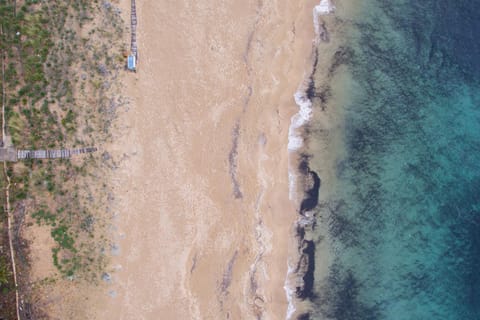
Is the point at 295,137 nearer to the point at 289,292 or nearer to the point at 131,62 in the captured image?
the point at 289,292

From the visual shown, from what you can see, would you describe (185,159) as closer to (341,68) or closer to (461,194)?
(341,68)

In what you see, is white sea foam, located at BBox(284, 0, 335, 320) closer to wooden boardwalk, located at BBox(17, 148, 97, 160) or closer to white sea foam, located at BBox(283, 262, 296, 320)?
white sea foam, located at BBox(283, 262, 296, 320)

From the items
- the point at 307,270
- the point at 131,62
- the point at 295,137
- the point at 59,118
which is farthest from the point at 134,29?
the point at 307,270

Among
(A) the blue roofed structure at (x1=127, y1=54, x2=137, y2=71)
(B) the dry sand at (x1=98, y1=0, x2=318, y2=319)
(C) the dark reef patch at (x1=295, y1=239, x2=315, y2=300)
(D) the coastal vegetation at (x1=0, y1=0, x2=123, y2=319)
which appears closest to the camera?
(D) the coastal vegetation at (x1=0, y1=0, x2=123, y2=319)

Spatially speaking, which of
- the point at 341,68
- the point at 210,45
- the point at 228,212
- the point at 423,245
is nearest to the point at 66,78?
the point at 210,45

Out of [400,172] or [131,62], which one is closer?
[131,62]

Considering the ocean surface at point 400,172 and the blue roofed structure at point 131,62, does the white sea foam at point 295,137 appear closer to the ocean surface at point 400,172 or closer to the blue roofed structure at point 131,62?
the ocean surface at point 400,172

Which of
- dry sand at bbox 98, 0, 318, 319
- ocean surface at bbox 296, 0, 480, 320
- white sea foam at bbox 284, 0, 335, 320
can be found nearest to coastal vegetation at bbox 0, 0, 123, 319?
dry sand at bbox 98, 0, 318, 319
